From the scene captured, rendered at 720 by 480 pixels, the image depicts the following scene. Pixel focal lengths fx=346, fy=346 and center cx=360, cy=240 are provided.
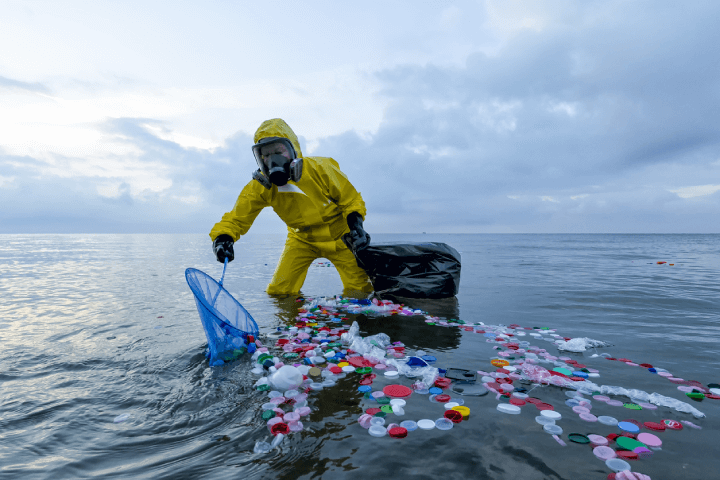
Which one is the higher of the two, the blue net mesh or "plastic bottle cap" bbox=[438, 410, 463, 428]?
the blue net mesh

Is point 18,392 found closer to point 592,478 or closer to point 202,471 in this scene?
point 202,471

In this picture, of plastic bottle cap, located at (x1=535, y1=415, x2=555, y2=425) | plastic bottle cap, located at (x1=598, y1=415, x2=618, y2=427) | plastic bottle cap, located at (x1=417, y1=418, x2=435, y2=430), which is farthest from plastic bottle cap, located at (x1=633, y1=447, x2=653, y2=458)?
plastic bottle cap, located at (x1=417, y1=418, x2=435, y2=430)

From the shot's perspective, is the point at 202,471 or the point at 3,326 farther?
the point at 3,326

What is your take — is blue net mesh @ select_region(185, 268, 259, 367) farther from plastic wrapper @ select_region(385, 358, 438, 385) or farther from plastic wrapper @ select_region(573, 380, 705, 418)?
plastic wrapper @ select_region(573, 380, 705, 418)

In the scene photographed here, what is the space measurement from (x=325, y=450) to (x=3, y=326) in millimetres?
5052

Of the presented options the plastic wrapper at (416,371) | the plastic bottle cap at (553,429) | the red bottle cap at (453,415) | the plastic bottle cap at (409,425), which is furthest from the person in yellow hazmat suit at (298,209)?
the plastic bottle cap at (553,429)

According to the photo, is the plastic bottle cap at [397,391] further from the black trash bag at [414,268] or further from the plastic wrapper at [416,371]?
the black trash bag at [414,268]

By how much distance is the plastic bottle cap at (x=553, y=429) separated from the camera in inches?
72.7

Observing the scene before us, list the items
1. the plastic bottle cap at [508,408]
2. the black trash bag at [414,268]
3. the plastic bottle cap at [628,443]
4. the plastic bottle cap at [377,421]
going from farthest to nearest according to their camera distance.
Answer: the black trash bag at [414,268]
the plastic bottle cap at [508,408]
the plastic bottle cap at [377,421]
the plastic bottle cap at [628,443]

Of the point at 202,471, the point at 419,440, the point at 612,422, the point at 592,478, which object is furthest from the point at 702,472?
the point at 202,471

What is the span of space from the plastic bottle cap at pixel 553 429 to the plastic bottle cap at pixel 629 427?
350mm

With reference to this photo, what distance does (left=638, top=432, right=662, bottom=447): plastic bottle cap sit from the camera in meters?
1.75

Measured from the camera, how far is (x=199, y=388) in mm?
2445

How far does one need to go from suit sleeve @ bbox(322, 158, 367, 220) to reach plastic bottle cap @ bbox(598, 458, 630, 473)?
153 inches
